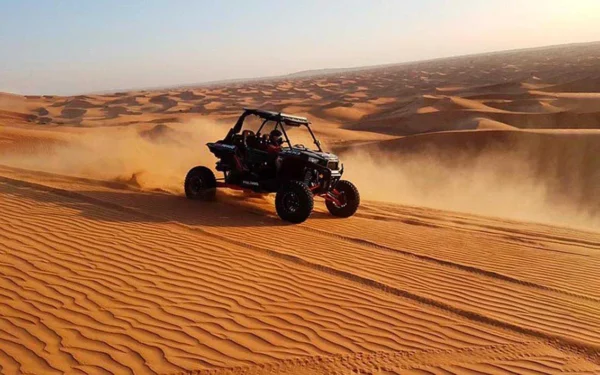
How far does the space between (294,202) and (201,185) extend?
2273 mm

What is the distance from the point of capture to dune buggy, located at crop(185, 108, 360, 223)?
8359mm

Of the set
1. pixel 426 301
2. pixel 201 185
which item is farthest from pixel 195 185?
pixel 426 301

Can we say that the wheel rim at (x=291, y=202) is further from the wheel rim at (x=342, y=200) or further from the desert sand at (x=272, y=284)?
the wheel rim at (x=342, y=200)

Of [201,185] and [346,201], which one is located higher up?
[201,185]

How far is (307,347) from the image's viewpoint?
4199 mm

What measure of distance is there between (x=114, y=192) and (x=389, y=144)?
40.5ft

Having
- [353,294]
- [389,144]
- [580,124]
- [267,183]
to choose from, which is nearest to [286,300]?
[353,294]

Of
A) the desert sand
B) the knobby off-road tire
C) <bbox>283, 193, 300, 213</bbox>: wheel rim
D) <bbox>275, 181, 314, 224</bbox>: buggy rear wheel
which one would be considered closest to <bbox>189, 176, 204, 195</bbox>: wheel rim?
the desert sand

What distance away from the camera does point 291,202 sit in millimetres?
8367

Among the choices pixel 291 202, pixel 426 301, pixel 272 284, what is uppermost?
pixel 291 202

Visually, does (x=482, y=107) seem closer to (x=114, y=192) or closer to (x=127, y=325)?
(x=114, y=192)

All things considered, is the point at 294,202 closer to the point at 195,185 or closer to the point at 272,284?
the point at 195,185

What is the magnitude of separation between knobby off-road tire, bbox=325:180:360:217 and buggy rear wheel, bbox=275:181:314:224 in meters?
1.05

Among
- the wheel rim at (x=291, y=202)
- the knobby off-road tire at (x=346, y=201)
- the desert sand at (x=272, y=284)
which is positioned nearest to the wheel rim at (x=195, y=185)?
the desert sand at (x=272, y=284)
